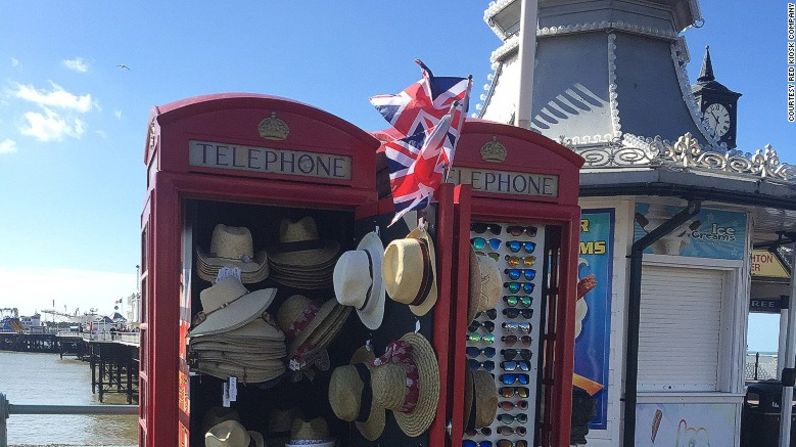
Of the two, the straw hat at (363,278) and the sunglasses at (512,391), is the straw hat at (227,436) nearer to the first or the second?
the straw hat at (363,278)

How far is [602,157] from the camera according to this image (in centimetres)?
713

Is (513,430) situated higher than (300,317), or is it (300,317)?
(300,317)

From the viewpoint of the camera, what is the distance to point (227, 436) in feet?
11.9

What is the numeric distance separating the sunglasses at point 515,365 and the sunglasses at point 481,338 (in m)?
0.18

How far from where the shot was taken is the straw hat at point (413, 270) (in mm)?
3004

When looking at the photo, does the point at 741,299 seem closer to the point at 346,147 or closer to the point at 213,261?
the point at 346,147

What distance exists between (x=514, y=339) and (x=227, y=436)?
197cm

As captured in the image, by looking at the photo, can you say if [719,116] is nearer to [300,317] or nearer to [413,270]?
[300,317]

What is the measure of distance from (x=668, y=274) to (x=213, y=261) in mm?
5673

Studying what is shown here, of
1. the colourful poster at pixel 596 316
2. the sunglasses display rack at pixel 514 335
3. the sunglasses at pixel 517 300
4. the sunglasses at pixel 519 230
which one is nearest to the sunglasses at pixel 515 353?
the sunglasses display rack at pixel 514 335

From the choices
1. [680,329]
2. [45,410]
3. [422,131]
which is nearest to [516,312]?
[422,131]

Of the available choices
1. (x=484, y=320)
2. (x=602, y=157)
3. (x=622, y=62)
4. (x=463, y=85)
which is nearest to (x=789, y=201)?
(x=602, y=157)

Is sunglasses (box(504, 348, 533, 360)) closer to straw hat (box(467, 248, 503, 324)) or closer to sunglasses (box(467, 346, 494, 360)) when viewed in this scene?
sunglasses (box(467, 346, 494, 360))

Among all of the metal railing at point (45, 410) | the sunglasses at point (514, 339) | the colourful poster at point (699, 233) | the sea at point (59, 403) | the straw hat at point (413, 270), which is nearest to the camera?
the straw hat at point (413, 270)
